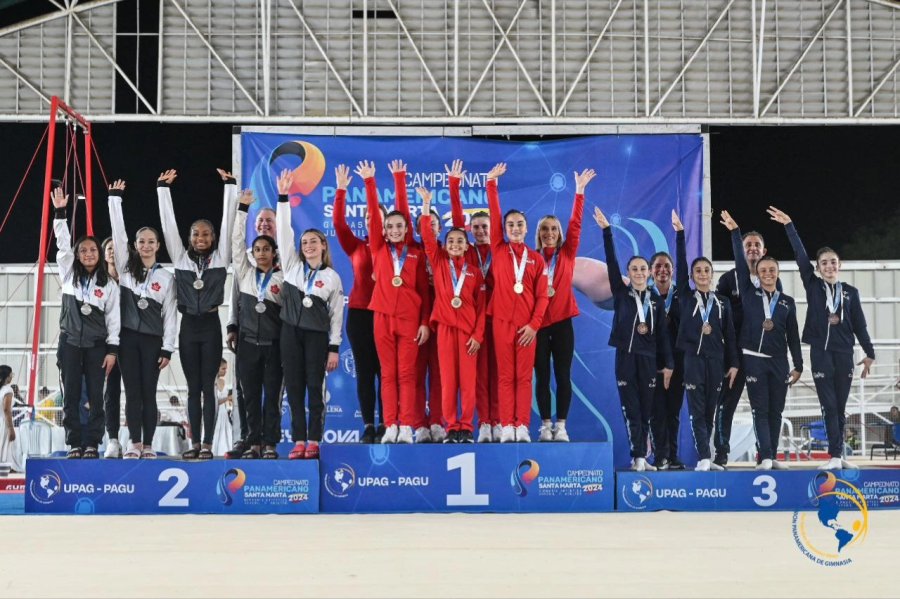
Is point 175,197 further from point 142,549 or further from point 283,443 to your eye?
point 142,549

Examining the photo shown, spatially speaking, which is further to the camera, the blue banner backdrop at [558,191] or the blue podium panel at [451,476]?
the blue banner backdrop at [558,191]

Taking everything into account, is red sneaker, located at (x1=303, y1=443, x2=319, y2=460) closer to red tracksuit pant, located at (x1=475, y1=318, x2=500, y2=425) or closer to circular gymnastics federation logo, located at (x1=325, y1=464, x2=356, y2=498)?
circular gymnastics federation logo, located at (x1=325, y1=464, x2=356, y2=498)

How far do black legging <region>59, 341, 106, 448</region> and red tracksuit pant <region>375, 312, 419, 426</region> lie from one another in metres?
1.76

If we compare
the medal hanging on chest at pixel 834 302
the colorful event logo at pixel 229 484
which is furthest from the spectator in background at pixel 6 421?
the medal hanging on chest at pixel 834 302

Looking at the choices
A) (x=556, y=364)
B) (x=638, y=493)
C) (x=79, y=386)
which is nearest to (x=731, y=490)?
(x=638, y=493)

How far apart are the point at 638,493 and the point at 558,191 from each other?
9.16ft

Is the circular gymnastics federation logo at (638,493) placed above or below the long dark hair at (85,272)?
below

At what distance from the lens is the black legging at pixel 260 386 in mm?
6574

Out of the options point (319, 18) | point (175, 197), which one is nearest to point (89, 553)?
point (319, 18)

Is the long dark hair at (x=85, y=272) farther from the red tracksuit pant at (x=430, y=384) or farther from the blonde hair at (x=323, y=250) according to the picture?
the red tracksuit pant at (x=430, y=384)

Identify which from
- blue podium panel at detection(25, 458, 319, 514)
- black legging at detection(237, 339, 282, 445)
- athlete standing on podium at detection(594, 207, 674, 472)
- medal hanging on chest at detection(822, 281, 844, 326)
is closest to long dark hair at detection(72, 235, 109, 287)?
black legging at detection(237, 339, 282, 445)

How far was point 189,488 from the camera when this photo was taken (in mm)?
6449

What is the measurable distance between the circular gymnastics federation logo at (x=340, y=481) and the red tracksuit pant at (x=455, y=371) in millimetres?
656

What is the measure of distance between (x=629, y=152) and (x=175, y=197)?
27.8ft
